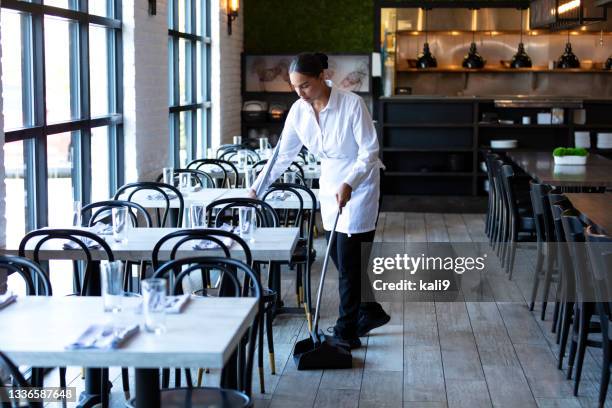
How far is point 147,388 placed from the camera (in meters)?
3.29

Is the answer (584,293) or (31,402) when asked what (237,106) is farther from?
(31,402)

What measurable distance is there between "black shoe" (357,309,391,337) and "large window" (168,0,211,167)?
397cm

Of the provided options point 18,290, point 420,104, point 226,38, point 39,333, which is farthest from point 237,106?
point 39,333

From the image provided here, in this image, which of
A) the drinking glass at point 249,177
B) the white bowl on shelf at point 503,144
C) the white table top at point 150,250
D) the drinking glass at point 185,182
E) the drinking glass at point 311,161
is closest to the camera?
the white table top at point 150,250

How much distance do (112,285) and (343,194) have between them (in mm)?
2029

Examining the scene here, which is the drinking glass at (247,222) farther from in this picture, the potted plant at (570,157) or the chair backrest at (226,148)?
the chair backrest at (226,148)

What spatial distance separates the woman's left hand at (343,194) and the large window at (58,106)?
1845 millimetres

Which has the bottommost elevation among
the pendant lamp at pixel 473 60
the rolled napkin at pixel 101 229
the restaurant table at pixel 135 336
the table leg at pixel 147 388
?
the table leg at pixel 147 388

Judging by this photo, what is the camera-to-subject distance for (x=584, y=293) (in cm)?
479

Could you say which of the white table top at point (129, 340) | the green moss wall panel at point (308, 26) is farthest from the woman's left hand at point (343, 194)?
the green moss wall panel at point (308, 26)

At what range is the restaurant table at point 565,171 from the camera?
291 inches

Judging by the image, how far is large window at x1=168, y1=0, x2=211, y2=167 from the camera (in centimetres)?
963

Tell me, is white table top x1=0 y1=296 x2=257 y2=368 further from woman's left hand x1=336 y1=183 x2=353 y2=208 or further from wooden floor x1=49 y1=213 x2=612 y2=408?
woman's left hand x1=336 y1=183 x2=353 y2=208

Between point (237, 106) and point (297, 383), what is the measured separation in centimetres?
797
